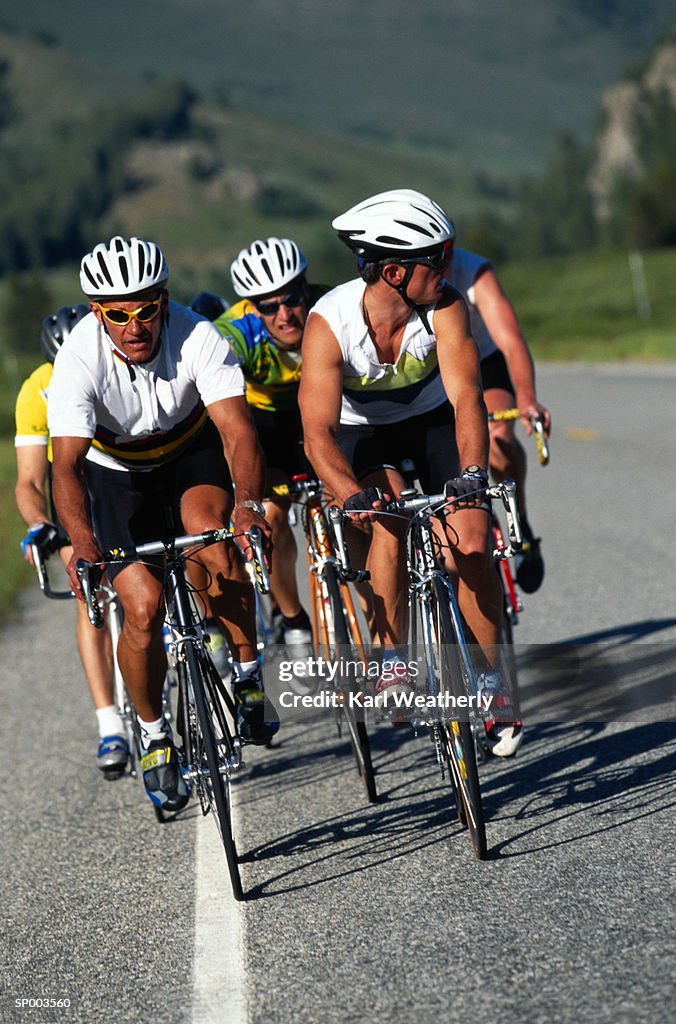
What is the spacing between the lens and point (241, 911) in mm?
4559

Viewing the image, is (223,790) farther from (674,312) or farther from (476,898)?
(674,312)

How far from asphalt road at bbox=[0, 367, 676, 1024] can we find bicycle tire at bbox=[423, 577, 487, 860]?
13 centimetres

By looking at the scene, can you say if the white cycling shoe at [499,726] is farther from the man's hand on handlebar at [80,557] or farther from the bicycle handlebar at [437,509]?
the man's hand on handlebar at [80,557]

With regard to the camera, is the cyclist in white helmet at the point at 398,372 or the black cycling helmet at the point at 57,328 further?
the black cycling helmet at the point at 57,328

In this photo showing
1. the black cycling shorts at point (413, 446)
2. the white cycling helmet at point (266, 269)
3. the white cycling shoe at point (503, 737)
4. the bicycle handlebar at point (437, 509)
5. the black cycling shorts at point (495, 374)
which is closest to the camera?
the bicycle handlebar at point (437, 509)

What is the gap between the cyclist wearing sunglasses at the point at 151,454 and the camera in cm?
514

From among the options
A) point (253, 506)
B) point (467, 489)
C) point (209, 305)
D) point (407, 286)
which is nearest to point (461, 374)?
point (407, 286)

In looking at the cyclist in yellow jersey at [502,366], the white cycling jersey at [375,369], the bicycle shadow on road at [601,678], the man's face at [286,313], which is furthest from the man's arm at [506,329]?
the bicycle shadow on road at [601,678]

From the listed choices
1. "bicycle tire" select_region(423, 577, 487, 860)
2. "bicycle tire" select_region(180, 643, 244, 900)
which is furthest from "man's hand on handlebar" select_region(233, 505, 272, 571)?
"bicycle tire" select_region(423, 577, 487, 860)

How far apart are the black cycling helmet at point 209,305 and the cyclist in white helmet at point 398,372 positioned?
221 cm

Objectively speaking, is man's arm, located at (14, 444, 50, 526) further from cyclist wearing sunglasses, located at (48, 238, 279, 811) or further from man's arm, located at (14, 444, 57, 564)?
cyclist wearing sunglasses, located at (48, 238, 279, 811)

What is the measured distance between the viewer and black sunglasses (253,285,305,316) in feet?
21.4

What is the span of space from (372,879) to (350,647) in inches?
57.0

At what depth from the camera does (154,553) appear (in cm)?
497
